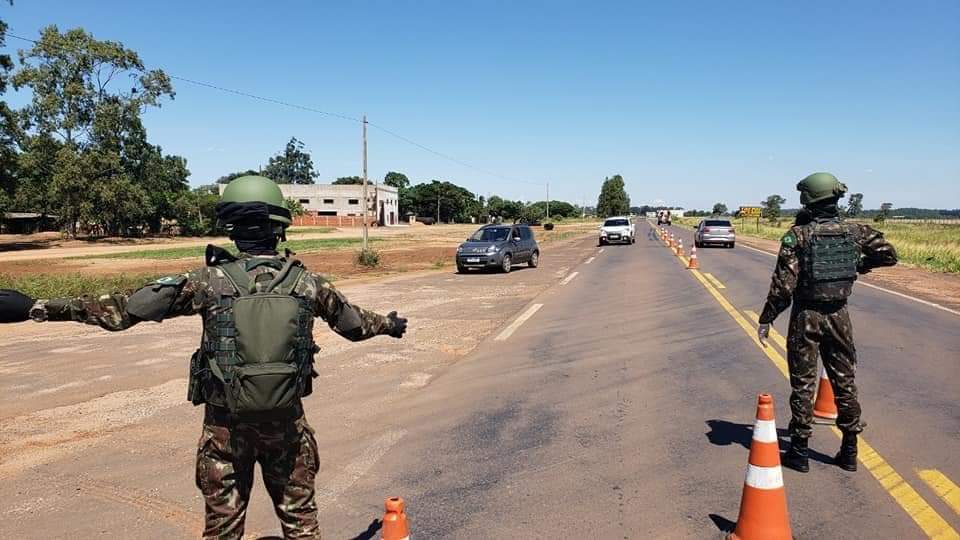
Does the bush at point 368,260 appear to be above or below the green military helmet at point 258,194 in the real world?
below

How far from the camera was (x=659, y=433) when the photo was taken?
17.2 feet

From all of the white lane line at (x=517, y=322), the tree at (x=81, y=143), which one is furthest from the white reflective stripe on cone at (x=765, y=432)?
the tree at (x=81, y=143)

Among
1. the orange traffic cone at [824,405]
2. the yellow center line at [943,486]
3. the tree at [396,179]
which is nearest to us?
the yellow center line at [943,486]

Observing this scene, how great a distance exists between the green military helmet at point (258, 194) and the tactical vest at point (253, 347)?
0.27 m

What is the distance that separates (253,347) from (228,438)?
1.55ft

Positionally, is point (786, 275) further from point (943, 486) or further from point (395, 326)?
point (395, 326)

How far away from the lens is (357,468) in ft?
15.0

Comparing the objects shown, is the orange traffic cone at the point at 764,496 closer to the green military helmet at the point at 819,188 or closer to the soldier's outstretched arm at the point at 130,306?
the green military helmet at the point at 819,188

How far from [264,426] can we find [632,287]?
573 inches

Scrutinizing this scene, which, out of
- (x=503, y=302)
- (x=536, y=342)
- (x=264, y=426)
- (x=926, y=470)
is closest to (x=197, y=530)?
(x=264, y=426)

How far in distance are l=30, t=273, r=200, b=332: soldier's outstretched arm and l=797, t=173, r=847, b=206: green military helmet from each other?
13.7 ft

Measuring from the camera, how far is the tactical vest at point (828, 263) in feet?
14.7

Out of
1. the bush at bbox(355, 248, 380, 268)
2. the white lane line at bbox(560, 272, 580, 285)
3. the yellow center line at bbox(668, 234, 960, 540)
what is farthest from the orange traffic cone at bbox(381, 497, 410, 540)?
the bush at bbox(355, 248, 380, 268)

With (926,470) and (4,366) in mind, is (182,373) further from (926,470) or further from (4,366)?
(926,470)
